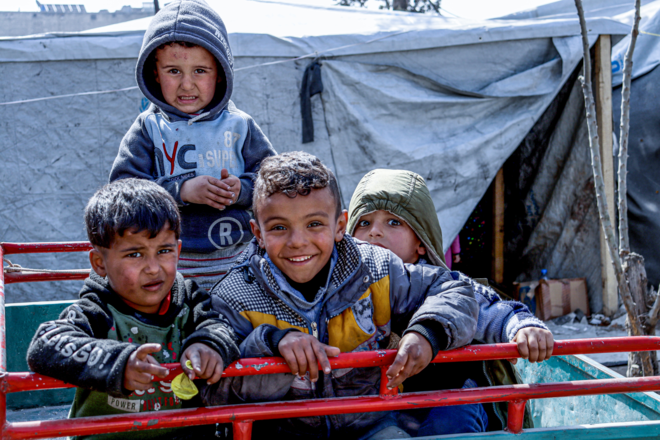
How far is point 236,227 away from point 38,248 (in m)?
1.00

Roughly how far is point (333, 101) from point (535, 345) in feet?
12.1

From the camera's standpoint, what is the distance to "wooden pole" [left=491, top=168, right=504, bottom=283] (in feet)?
20.0

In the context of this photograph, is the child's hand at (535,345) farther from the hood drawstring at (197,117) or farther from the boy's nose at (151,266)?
the hood drawstring at (197,117)

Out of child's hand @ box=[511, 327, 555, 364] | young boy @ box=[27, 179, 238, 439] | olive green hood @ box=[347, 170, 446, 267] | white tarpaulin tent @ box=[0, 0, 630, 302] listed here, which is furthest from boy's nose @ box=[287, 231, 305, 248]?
white tarpaulin tent @ box=[0, 0, 630, 302]

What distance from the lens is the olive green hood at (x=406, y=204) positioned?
2240 mm

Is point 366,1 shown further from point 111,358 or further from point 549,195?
point 111,358

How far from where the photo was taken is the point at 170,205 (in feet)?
5.02

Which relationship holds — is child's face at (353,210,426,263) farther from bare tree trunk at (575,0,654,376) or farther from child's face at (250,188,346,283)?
bare tree trunk at (575,0,654,376)

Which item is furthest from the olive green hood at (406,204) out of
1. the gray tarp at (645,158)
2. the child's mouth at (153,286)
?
the gray tarp at (645,158)

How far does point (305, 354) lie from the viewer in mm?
1246

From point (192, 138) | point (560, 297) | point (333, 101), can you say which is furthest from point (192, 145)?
point (560, 297)

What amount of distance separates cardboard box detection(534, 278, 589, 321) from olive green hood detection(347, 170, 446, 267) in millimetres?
3708

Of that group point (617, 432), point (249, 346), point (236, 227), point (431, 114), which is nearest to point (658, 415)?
point (617, 432)

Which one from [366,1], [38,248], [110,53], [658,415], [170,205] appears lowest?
[658,415]
